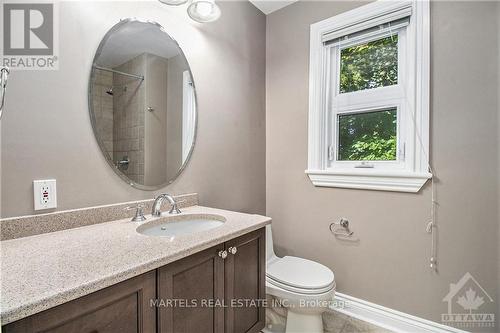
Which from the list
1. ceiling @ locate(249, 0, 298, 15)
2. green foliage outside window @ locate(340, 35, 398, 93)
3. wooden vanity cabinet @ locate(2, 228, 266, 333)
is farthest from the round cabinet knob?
ceiling @ locate(249, 0, 298, 15)

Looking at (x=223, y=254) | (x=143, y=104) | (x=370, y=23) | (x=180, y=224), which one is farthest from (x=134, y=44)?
(x=370, y=23)

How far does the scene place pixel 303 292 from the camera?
1.38 m

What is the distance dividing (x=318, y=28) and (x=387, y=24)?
1.56 feet

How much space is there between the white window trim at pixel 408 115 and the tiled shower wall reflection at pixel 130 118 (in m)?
1.22

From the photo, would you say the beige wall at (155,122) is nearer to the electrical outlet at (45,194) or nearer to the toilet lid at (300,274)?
the electrical outlet at (45,194)

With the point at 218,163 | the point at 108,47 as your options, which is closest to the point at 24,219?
the point at 108,47

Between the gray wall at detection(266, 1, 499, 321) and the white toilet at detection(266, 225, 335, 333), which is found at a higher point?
the gray wall at detection(266, 1, 499, 321)

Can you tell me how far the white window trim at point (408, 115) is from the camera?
4.88 ft

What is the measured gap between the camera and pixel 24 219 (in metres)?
0.94

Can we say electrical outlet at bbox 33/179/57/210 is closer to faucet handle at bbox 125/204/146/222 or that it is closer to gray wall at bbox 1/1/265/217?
gray wall at bbox 1/1/265/217

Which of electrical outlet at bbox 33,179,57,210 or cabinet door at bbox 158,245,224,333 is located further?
electrical outlet at bbox 33,179,57,210

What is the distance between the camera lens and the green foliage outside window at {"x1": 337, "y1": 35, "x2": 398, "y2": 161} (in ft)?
5.55

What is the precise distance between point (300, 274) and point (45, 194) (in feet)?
4.57

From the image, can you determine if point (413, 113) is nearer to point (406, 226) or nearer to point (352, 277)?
point (406, 226)
